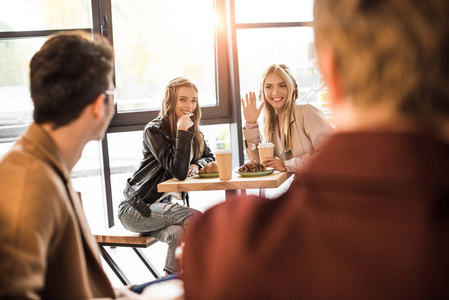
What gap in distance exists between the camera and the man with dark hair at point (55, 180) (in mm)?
898

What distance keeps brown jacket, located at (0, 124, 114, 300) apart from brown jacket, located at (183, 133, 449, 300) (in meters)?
0.49

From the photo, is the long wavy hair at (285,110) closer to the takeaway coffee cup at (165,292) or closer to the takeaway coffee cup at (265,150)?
the takeaway coffee cup at (265,150)

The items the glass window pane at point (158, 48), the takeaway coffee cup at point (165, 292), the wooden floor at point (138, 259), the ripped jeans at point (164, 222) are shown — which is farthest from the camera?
the glass window pane at point (158, 48)

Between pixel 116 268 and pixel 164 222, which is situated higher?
pixel 164 222

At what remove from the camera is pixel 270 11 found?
4.50 meters

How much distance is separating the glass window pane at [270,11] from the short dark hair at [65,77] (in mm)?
3459

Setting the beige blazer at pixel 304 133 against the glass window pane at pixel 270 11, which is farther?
the glass window pane at pixel 270 11

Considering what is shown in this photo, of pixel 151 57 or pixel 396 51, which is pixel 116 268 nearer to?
pixel 151 57

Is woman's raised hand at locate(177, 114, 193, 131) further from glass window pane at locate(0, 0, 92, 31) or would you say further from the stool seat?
glass window pane at locate(0, 0, 92, 31)

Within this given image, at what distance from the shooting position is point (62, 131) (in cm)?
114

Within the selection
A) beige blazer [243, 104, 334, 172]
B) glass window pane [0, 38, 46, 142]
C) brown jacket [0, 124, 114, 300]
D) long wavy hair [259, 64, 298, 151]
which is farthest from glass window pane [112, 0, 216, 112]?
brown jacket [0, 124, 114, 300]

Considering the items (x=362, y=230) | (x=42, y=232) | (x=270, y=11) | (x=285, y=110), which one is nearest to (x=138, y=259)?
(x=285, y=110)

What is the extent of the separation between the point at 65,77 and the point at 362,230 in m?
0.81

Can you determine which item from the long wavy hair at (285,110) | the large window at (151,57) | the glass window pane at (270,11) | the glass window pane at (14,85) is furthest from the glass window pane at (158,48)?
the long wavy hair at (285,110)
